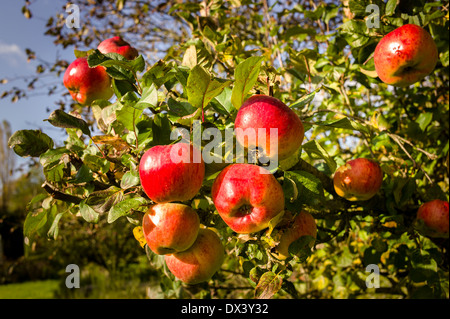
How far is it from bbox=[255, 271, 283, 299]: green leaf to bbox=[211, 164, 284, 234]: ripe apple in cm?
13

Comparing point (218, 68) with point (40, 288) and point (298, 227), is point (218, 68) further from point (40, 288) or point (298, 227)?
point (40, 288)

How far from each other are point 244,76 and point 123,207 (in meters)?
0.39

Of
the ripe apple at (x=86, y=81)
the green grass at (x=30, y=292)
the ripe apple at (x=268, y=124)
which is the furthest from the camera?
the green grass at (x=30, y=292)

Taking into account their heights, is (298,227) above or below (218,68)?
below

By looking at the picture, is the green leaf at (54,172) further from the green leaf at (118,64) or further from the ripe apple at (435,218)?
the ripe apple at (435,218)

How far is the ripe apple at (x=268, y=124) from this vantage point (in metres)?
0.70

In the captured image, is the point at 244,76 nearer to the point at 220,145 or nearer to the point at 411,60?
the point at 220,145

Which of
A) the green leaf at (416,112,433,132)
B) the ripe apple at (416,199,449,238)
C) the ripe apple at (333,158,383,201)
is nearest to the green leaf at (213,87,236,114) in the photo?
the ripe apple at (333,158,383,201)

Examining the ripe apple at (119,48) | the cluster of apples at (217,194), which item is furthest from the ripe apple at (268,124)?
the ripe apple at (119,48)

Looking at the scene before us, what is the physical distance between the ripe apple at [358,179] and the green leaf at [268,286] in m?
0.48

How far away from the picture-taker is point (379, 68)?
4.02 feet

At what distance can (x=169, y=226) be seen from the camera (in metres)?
0.75
